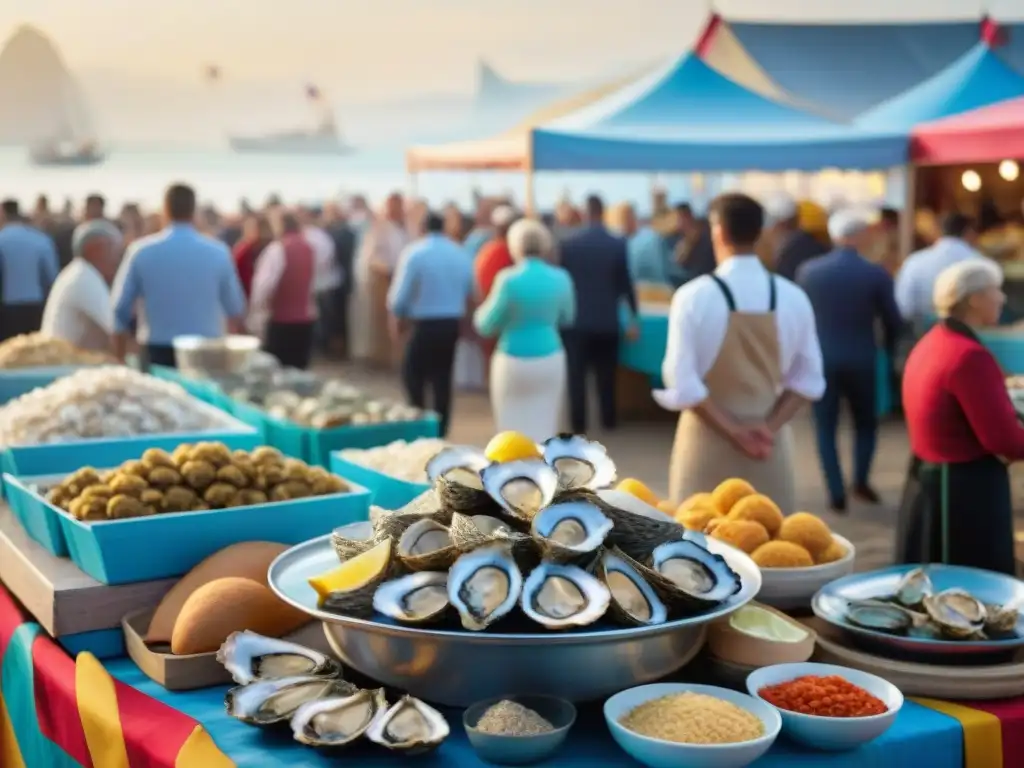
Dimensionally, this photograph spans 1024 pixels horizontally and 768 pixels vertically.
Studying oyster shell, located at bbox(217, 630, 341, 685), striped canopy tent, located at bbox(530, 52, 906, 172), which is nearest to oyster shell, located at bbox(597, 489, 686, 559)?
oyster shell, located at bbox(217, 630, 341, 685)

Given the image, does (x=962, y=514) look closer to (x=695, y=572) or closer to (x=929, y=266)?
(x=695, y=572)

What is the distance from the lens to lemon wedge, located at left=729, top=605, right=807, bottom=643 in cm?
170

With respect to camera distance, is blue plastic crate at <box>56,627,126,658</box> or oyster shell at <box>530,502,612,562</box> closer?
oyster shell at <box>530,502,612,562</box>

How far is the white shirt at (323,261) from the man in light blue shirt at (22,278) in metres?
2.94

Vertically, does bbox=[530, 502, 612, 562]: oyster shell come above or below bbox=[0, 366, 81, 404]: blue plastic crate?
above

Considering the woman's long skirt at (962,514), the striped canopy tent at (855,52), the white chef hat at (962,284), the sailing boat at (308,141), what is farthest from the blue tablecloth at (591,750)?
the sailing boat at (308,141)

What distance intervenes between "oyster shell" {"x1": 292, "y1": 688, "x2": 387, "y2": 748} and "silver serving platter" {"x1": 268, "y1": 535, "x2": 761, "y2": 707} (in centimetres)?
7

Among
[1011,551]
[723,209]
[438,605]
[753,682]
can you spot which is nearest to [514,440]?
[438,605]

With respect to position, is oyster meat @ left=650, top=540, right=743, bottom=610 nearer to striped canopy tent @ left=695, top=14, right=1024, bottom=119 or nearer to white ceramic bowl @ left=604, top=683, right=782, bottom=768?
white ceramic bowl @ left=604, top=683, right=782, bottom=768

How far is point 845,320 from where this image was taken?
230 inches

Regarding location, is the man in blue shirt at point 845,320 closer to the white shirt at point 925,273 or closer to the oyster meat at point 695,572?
the white shirt at point 925,273

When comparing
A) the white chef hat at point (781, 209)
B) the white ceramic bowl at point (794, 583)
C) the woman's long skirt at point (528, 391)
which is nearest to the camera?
the white ceramic bowl at point (794, 583)

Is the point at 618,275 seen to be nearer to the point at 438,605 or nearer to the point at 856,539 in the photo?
the point at 856,539

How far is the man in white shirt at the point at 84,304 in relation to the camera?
17.1ft
